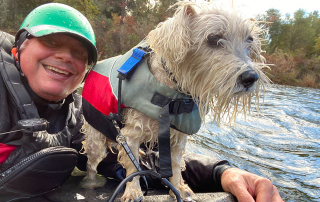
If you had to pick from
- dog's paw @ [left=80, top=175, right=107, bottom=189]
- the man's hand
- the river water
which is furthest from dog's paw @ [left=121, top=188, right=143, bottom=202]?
the river water

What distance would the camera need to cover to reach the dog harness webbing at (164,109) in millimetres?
2082

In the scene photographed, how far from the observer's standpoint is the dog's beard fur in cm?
184

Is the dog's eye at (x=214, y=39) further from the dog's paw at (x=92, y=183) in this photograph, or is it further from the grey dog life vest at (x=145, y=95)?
the dog's paw at (x=92, y=183)

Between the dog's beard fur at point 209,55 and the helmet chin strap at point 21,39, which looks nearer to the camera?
the dog's beard fur at point 209,55

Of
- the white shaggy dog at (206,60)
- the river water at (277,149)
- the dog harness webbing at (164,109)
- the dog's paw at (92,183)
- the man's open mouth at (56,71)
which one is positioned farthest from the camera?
the river water at (277,149)

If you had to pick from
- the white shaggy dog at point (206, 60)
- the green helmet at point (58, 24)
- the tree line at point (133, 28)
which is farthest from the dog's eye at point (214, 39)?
the tree line at point (133, 28)

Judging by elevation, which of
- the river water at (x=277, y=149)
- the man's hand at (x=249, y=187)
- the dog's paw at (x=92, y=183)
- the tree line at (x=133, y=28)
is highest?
the tree line at (x=133, y=28)

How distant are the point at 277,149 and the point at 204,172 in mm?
2739

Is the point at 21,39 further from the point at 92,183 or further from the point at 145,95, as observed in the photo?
the point at 92,183

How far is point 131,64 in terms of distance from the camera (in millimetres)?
2240

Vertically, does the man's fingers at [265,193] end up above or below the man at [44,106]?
below

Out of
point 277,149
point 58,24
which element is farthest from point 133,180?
point 277,149

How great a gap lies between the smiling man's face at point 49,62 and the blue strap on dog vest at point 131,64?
24.7 inches

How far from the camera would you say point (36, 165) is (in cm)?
190
